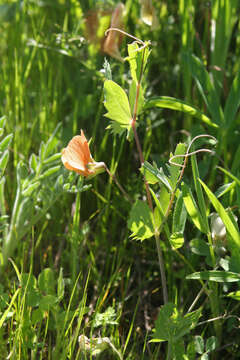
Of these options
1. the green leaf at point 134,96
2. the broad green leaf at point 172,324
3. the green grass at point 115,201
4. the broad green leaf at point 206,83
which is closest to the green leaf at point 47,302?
the green grass at point 115,201

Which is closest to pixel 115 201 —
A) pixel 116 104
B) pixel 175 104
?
pixel 175 104

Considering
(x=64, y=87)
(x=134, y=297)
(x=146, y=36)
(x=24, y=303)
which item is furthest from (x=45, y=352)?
(x=146, y=36)

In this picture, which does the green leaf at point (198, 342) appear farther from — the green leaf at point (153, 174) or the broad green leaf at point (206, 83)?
the broad green leaf at point (206, 83)

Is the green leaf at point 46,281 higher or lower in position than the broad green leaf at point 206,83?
lower

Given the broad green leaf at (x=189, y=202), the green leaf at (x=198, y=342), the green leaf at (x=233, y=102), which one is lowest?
the green leaf at (x=198, y=342)

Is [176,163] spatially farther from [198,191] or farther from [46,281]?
[46,281]

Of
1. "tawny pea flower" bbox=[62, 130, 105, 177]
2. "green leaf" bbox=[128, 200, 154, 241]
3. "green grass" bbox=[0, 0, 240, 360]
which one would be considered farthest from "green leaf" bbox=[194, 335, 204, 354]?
"tawny pea flower" bbox=[62, 130, 105, 177]

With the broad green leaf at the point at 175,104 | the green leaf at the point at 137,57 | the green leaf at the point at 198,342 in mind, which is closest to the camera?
the green leaf at the point at 137,57
